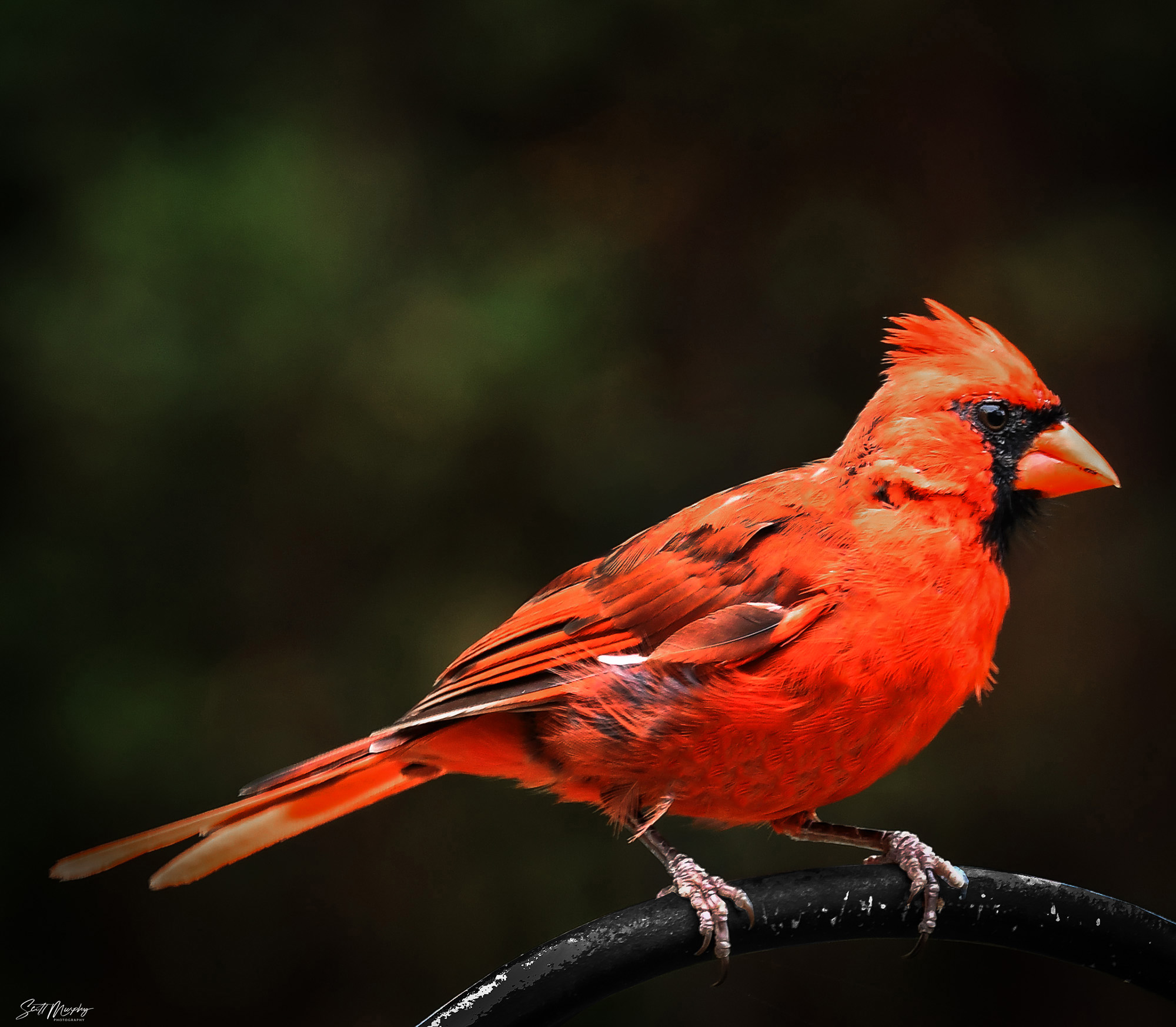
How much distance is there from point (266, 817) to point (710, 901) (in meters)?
0.49

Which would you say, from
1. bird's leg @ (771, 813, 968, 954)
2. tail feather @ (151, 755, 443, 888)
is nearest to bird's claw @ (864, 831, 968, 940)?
bird's leg @ (771, 813, 968, 954)

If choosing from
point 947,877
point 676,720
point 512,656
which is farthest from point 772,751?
point 512,656

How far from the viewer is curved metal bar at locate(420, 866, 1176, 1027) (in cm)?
93

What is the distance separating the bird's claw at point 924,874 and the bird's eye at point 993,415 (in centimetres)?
44

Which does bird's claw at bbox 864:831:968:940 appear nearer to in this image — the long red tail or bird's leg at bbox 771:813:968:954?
bird's leg at bbox 771:813:968:954

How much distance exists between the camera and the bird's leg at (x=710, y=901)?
40.4 inches

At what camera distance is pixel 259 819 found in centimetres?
121

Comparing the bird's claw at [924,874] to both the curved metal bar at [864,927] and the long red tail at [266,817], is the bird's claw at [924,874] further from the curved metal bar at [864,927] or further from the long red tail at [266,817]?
the long red tail at [266,817]

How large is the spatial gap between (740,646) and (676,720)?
100 mm
